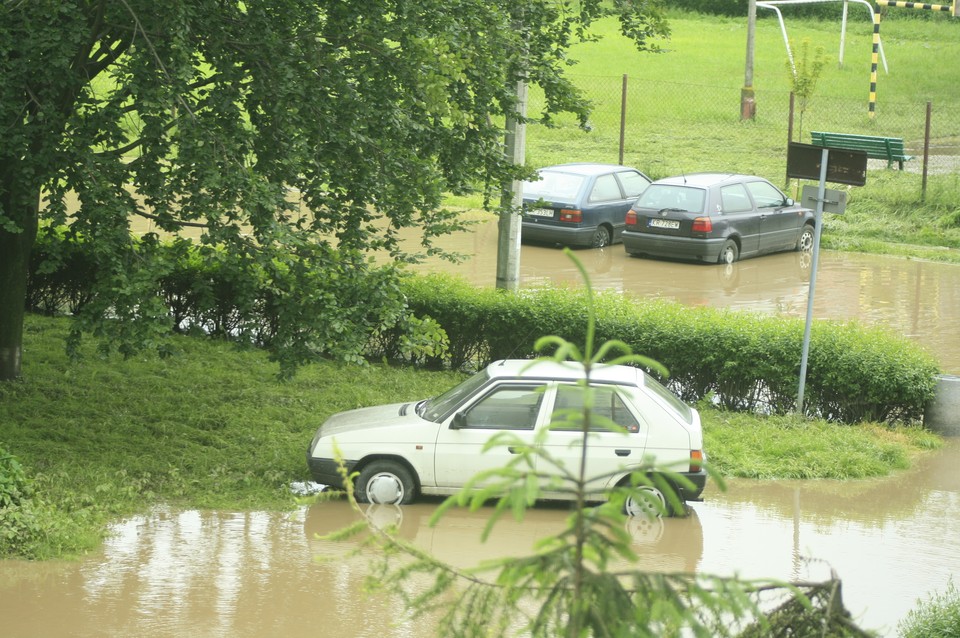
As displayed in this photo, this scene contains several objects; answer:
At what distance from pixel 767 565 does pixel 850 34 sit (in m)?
53.0

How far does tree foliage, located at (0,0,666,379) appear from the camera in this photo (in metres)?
8.66

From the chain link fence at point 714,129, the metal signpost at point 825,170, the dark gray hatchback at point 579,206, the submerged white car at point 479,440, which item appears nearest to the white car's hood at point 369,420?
the submerged white car at point 479,440

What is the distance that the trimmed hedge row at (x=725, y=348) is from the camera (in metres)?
12.1

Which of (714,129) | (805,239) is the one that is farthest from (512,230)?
(714,129)

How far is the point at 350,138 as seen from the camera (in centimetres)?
963

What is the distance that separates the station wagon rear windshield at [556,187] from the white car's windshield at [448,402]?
1257cm

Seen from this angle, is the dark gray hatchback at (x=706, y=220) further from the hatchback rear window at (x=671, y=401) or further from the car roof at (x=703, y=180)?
the hatchback rear window at (x=671, y=401)

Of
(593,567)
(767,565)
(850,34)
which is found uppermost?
(850,34)

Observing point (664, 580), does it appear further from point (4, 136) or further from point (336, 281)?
point (4, 136)

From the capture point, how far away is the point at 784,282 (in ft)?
66.2

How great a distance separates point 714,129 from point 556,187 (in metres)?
16.4

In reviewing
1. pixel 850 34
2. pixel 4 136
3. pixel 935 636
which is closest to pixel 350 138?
pixel 4 136

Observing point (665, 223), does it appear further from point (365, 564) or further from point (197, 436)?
point (365, 564)

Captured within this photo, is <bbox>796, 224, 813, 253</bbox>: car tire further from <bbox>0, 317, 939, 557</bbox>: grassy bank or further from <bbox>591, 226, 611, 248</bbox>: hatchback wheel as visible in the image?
<bbox>0, 317, 939, 557</bbox>: grassy bank
